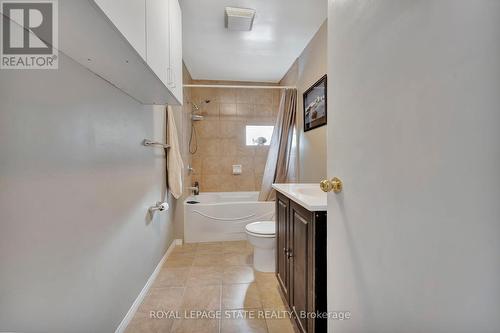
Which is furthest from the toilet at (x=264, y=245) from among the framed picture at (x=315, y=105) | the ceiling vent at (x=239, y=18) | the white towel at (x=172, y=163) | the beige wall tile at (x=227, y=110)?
the beige wall tile at (x=227, y=110)

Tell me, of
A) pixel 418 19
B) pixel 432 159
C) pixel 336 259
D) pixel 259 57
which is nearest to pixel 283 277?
pixel 336 259

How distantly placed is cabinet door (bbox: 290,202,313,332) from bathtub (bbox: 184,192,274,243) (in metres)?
1.59

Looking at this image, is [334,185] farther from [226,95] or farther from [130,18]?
[226,95]

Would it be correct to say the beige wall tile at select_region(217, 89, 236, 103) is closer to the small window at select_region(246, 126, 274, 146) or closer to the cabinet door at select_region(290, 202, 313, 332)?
the small window at select_region(246, 126, 274, 146)

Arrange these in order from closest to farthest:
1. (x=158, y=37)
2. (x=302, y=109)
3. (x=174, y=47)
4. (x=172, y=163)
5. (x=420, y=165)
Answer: (x=420, y=165), (x=158, y=37), (x=174, y=47), (x=172, y=163), (x=302, y=109)

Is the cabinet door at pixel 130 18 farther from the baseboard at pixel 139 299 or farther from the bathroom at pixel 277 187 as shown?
the baseboard at pixel 139 299

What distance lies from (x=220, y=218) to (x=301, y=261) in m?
1.84

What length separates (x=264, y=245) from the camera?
83.2 inches

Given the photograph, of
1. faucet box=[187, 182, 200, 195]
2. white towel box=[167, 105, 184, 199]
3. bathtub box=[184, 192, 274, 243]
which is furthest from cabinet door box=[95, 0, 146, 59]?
faucet box=[187, 182, 200, 195]

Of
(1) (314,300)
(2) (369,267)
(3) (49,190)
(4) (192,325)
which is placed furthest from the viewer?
(4) (192,325)

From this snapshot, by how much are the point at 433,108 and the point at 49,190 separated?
4.19 feet

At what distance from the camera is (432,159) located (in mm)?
478

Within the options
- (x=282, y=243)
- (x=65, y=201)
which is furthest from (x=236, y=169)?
(x=65, y=201)

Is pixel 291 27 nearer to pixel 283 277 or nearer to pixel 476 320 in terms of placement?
pixel 283 277
